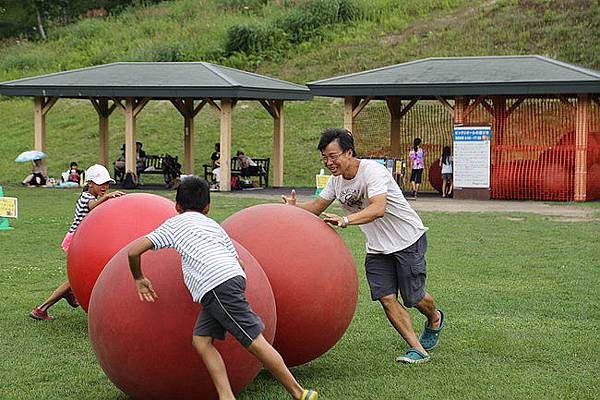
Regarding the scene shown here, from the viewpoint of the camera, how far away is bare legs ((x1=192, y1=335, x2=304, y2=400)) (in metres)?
6.35

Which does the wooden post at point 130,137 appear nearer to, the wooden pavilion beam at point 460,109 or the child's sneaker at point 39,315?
the wooden pavilion beam at point 460,109

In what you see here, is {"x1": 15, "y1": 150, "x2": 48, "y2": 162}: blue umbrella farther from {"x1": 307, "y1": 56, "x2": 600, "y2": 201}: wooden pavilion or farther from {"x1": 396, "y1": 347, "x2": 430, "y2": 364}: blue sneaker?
{"x1": 396, "y1": 347, "x2": 430, "y2": 364}: blue sneaker

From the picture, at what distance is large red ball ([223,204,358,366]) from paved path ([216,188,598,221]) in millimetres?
13641

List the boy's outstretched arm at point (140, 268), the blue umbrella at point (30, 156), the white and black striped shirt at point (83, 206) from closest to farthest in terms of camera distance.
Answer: the boy's outstretched arm at point (140, 268) → the white and black striped shirt at point (83, 206) → the blue umbrella at point (30, 156)

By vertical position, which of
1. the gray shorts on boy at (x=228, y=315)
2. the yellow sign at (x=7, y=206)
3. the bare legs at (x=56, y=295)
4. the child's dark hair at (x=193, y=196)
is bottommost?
the bare legs at (x=56, y=295)

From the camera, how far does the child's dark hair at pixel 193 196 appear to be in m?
6.57

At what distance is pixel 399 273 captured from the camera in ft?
27.2

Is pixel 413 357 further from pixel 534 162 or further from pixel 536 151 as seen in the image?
pixel 536 151

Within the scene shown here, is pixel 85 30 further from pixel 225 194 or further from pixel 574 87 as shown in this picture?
pixel 574 87

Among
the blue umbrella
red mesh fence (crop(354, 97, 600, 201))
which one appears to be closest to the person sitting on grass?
the blue umbrella

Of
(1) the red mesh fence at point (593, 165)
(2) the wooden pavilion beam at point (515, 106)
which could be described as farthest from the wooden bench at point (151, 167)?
(1) the red mesh fence at point (593, 165)

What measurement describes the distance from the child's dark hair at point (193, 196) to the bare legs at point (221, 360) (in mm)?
838

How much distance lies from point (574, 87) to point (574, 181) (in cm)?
232

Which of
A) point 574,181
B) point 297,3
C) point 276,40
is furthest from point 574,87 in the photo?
point 297,3
